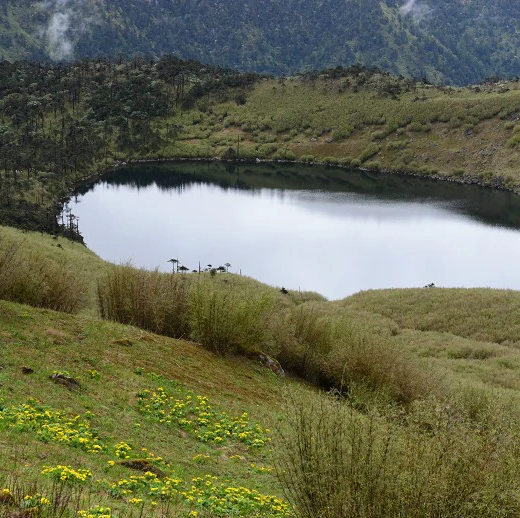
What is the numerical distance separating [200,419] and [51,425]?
474 cm

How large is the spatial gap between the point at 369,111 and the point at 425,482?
140194 mm

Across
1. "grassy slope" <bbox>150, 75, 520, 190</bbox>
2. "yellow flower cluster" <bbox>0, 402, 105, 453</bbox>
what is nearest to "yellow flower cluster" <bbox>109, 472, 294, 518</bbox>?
"yellow flower cluster" <bbox>0, 402, 105, 453</bbox>

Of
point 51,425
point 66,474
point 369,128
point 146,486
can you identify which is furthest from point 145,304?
point 369,128

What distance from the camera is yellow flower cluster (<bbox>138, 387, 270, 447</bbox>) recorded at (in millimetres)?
15734

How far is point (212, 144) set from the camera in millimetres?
141125

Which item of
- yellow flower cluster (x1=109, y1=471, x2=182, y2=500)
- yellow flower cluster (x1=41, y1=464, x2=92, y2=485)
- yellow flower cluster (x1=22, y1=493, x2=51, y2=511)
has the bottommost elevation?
yellow flower cluster (x1=109, y1=471, x2=182, y2=500)

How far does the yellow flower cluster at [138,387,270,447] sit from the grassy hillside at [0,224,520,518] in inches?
2.3

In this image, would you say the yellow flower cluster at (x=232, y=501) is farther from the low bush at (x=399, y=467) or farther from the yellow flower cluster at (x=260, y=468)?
the yellow flower cluster at (x=260, y=468)

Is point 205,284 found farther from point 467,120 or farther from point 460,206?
point 467,120

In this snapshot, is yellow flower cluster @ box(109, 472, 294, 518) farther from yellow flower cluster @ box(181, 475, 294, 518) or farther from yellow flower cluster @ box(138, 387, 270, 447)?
yellow flower cluster @ box(138, 387, 270, 447)

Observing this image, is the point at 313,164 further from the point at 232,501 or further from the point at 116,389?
the point at 232,501

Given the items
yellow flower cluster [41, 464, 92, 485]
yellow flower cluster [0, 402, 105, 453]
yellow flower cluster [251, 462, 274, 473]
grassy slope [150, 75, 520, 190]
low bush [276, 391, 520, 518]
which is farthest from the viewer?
grassy slope [150, 75, 520, 190]

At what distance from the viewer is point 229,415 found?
17.5m

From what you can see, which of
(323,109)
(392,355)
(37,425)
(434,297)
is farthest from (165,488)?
(323,109)
